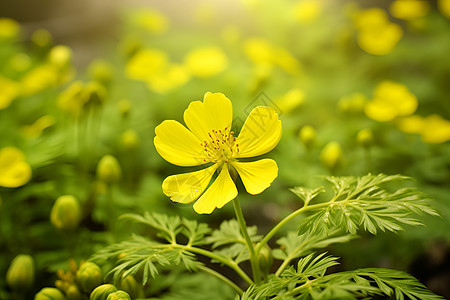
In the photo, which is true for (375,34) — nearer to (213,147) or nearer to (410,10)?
(410,10)

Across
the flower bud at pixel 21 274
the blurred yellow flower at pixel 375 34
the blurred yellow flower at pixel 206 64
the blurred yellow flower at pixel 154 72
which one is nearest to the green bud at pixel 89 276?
the flower bud at pixel 21 274

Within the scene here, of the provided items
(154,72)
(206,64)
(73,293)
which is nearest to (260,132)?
(73,293)

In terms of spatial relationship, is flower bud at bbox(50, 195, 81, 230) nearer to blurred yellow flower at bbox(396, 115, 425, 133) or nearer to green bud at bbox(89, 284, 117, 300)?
green bud at bbox(89, 284, 117, 300)

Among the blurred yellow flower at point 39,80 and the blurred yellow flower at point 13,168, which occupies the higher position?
the blurred yellow flower at point 39,80

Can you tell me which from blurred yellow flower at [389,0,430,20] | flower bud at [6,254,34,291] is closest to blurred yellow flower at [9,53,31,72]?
flower bud at [6,254,34,291]

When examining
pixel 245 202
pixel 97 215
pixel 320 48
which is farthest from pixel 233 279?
pixel 320 48

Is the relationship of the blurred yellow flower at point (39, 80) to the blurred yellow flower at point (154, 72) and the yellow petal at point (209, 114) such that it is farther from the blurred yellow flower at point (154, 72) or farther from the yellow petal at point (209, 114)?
the yellow petal at point (209, 114)
